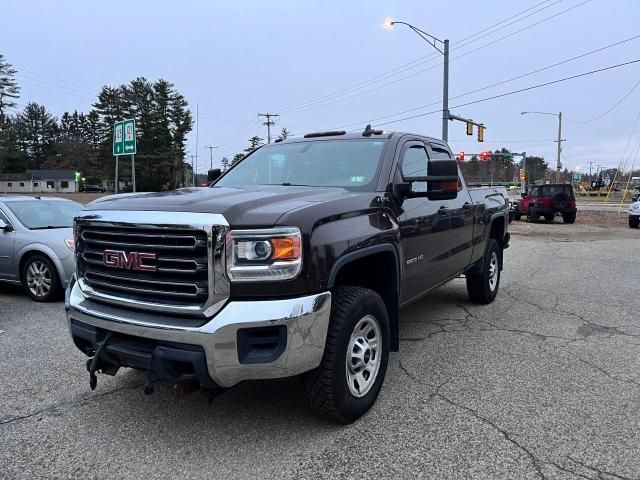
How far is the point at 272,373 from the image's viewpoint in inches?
116

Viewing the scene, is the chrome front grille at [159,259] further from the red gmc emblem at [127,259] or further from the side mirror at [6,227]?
the side mirror at [6,227]

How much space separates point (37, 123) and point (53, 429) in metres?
141

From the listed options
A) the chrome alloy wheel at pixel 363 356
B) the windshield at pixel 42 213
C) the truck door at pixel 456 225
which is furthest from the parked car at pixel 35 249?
the chrome alloy wheel at pixel 363 356

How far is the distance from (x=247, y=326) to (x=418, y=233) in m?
2.01

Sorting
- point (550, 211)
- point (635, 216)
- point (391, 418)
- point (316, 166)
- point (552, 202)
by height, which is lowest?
point (391, 418)

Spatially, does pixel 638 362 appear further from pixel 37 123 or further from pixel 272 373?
pixel 37 123

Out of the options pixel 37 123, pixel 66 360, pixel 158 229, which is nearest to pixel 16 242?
pixel 66 360

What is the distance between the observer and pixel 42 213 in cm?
793

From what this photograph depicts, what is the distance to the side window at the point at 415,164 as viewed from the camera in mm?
4465

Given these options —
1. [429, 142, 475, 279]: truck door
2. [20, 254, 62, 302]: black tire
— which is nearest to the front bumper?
[429, 142, 475, 279]: truck door

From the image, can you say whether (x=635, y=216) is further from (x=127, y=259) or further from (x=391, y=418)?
(x=127, y=259)

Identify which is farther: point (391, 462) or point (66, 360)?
point (66, 360)

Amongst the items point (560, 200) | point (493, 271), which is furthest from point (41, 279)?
point (560, 200)

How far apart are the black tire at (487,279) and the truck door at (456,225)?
0.81 meters
